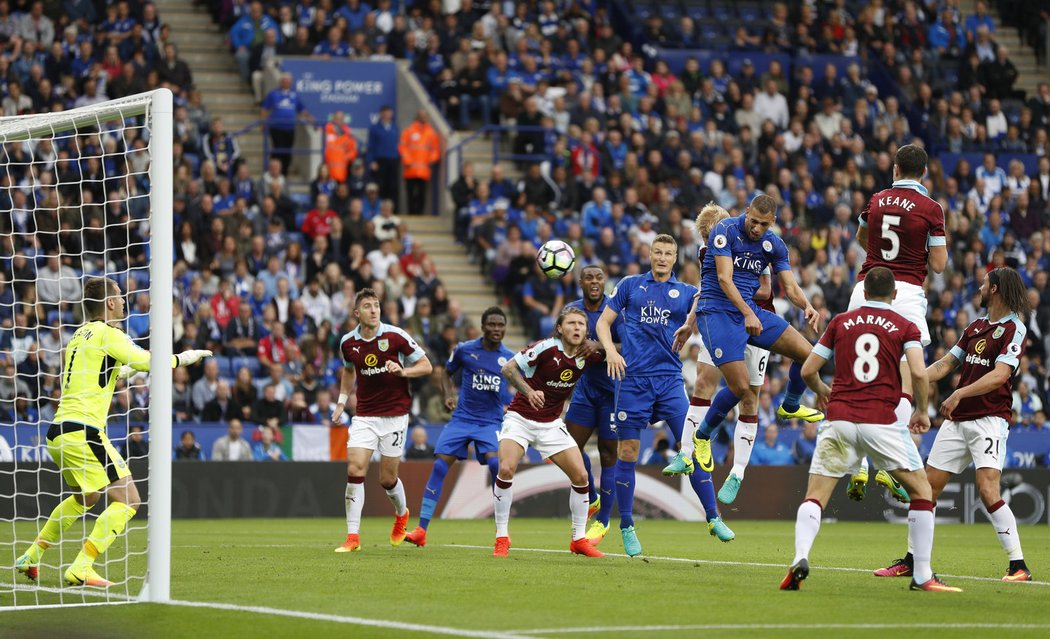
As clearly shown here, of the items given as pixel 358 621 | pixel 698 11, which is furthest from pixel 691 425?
pixel 698 11

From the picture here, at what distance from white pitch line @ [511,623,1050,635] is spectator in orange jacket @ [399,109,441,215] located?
19.5 m

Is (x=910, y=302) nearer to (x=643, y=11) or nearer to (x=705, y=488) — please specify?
(x=705, y=488)

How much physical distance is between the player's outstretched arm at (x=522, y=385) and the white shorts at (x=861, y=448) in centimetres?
347

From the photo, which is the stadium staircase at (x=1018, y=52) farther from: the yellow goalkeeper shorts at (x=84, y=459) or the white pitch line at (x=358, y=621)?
the white pitch line at (x=358, y=621)

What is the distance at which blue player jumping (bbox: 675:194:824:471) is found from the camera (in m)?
13.0

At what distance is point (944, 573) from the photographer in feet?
42.2

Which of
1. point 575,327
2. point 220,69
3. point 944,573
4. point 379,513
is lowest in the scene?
point 379,513

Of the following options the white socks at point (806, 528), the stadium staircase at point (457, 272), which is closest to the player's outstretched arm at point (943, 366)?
the white socks at point (806, 528)

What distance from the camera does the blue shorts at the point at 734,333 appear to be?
13109mm

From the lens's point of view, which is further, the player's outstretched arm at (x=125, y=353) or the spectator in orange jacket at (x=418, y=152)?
the spectator in orange jacket at (x=418, y=152)

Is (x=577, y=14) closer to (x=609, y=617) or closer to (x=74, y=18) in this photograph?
(x=74, y=18)

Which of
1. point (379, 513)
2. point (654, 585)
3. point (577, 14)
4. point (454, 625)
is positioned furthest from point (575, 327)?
point (577, 14)

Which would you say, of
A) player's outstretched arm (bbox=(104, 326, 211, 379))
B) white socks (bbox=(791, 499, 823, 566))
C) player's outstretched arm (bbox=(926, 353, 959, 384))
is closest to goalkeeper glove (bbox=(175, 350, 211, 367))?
player's outstretched arm (bbox=(104, 326, 211, 379))

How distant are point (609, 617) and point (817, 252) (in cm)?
1890
